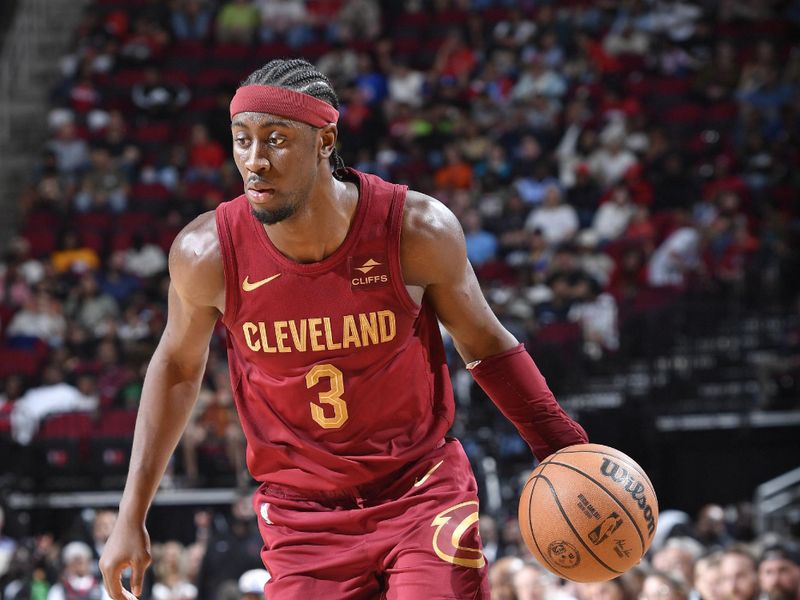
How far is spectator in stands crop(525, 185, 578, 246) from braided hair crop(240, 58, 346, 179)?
9.92 meters

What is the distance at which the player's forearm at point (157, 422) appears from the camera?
3.72 metres

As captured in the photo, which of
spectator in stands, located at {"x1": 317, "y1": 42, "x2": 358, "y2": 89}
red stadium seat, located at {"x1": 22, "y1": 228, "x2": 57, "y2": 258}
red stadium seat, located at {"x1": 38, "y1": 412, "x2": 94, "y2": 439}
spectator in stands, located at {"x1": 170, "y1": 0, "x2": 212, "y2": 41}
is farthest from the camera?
spectator in stands, located at {"x1": 170, "y1": 0, "x2": 212, "y2": 41}

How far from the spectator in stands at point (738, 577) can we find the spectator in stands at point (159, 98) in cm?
1215

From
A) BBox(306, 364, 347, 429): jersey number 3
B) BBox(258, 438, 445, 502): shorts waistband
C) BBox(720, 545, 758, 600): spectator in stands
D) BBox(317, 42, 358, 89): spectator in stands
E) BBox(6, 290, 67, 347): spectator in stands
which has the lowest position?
BBox(6, 290, 67, 347): spectator in stands

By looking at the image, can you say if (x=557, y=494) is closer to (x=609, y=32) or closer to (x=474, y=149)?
(x=474, y=149)

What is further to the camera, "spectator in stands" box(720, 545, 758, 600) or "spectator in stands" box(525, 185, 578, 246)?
"spectator in stands" box(525, 185, 578, 246)

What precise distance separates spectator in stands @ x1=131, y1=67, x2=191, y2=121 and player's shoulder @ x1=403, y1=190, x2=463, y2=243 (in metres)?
13.5

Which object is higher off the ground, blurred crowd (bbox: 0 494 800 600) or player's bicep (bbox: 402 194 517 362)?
player's bicep (bbox: 402 194 517 362)

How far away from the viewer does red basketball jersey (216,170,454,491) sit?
11.7ft

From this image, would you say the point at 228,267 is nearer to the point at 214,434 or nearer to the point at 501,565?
the point at 501,565

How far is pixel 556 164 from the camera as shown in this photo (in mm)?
14398

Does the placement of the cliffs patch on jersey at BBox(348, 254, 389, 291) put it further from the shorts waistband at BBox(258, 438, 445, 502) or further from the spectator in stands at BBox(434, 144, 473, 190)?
the spectator in stands at BBox(434, 144, 473, 190)

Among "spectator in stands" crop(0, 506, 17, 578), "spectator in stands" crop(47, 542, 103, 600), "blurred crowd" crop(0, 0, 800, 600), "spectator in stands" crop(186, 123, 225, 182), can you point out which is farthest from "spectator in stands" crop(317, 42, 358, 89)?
"spectator in stands" crop(47, 542, 103, 600)

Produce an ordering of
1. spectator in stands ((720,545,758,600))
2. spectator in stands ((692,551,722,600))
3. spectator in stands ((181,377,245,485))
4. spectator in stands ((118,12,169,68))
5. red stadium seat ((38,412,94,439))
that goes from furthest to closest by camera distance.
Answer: spectator in stands ((118,12,169,68)), red stadium seat ((38,412,94,439)), spectator in stands ((181,377,245,485)), spectator in stands ((692,551,722,600)), spectator in stands ((720,545,758,600))
